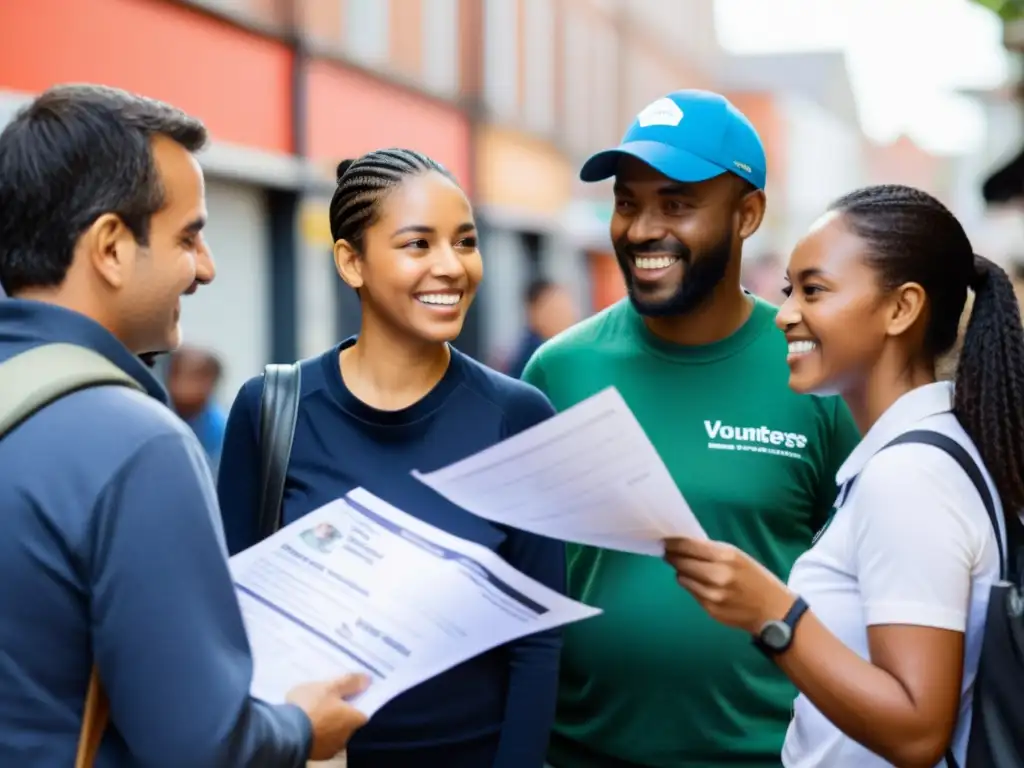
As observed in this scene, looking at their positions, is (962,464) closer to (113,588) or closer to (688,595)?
(688,595)

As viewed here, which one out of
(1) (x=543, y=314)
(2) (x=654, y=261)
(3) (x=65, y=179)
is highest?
(3) (x=65, y=179)

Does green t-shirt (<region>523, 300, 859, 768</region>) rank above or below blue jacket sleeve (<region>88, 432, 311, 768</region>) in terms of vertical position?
below

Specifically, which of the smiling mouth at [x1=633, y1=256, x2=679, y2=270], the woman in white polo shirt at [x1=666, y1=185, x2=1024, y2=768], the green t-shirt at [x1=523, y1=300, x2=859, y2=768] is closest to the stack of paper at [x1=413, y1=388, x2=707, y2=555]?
the woman in white polo shirt at [x1=666, y1=185, x2=1024, y2=768]

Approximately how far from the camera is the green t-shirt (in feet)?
8.66

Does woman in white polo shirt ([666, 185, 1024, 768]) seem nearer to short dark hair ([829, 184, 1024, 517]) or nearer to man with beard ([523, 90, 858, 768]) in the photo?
short dark hair ([829, 184, 1024, 517])

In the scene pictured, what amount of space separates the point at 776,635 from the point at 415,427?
779 mm

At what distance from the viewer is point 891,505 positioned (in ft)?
6.01

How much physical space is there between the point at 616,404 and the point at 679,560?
0.33 meters

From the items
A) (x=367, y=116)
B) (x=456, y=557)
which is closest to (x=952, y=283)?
(x=456, y=557)

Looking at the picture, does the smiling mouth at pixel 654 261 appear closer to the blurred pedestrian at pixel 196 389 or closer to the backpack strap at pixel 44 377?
the backpack strap at pixel 44 377

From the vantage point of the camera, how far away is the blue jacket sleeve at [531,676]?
234 cm

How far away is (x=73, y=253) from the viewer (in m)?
1.67

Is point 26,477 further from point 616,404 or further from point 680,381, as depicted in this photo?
point 680,381

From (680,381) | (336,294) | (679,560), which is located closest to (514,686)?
(679,560)
